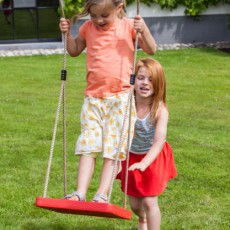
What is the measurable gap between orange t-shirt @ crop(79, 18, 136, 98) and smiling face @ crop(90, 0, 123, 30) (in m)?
0.05

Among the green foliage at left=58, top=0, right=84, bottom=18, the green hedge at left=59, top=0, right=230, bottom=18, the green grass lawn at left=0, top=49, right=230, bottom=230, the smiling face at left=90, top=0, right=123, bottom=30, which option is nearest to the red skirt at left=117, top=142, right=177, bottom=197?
the green grass lawn at left=0, top=49, right=230, bottom=230

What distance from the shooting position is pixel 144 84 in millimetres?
5156

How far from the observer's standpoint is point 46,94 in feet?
40.4

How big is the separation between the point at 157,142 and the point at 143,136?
180 millimetres

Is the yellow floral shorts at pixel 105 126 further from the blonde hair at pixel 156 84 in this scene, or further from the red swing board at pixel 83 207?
the red swing board at pixel 83 207

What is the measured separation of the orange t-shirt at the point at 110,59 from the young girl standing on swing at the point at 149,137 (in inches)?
4.7

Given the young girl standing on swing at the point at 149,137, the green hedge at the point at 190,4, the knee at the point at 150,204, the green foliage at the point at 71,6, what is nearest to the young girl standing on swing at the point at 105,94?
the young girl standing on swing at the point at 149,137

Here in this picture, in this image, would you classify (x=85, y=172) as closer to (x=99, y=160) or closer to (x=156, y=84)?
(x=156, y=84)

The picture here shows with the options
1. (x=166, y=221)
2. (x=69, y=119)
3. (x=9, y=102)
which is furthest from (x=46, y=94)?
(x=166, y=221)

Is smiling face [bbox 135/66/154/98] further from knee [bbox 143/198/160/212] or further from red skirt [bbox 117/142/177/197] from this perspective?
knee [bbox 143/198/160/212]

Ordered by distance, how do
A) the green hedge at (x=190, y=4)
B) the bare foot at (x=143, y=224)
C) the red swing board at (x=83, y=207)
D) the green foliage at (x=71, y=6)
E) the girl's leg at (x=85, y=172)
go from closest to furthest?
1. the red swing board at (x=83, y=207)
2. the girl's leg at (x=85, y=172)
3. the bare foot at (x=143, y=224)
4. the green foliage at (x=71, y=6)
5. the green hedge at (x=190, y=4)

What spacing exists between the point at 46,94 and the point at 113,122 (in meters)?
7.29

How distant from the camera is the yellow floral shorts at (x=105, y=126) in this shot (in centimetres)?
510

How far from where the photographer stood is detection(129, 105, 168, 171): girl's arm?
16.1ft
